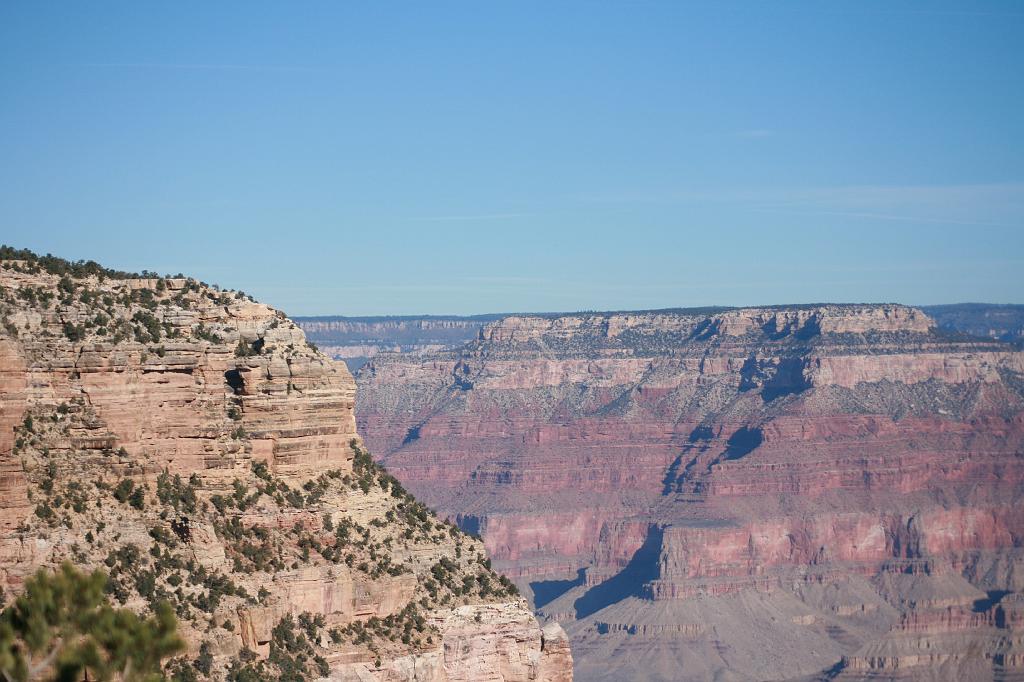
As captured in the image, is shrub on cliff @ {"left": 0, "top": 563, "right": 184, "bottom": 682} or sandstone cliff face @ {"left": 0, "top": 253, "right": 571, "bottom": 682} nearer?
shrub on cliff @ {"left": 0, "top": 563, "right": 184, "bottom": 682}

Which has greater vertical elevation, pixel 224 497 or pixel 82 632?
pixel 224 497

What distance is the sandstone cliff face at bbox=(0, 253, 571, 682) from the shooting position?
48.2 meters

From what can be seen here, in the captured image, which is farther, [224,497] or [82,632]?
[224,497]

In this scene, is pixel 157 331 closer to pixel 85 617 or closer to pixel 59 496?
pixel 59 496

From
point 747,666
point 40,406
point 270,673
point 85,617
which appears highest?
point 40,406

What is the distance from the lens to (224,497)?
5184 cm

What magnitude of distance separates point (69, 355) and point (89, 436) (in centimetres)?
191

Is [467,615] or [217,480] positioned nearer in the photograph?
[217,480]

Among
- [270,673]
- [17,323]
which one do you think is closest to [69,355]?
[17,323]

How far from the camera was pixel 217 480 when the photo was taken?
51.8m

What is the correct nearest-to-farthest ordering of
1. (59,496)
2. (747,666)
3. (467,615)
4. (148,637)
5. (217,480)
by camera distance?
(148,637) < (59,496) < (217,480) < (467,615) < (747,666)

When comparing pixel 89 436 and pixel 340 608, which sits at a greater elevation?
pixel 89 436

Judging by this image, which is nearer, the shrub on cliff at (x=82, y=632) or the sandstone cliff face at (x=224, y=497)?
the shrub on cliff at (x=82, y=632)

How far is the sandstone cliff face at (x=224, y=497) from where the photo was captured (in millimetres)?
48188
